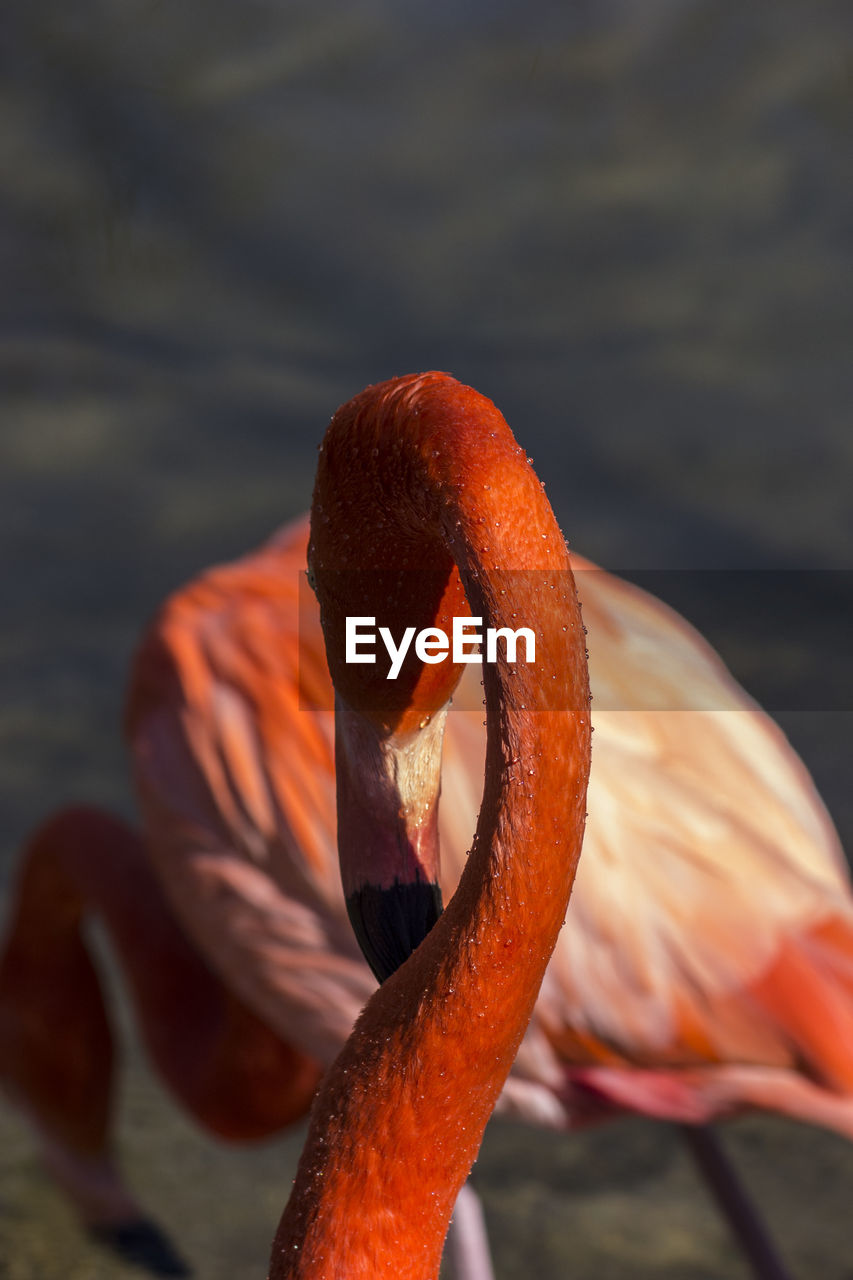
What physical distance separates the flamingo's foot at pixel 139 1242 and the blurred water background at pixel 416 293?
22.2 inches

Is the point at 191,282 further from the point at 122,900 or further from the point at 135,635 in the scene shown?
the point at 122,900

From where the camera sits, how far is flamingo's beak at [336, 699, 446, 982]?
2.68ft

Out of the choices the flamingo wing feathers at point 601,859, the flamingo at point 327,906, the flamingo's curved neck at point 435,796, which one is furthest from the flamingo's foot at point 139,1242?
the flamingo's curved neck at point 435,796

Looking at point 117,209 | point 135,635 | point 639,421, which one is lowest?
point 135,635

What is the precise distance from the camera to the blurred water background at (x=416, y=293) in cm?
393

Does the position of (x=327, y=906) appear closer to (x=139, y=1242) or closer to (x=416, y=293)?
(x=139, y=1242)

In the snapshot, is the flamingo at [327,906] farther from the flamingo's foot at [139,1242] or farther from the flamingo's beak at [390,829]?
the flamingo's beak at [390,829]

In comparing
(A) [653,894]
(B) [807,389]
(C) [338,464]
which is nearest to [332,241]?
(B) [807,389]

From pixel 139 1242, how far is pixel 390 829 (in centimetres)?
169

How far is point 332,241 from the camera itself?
16.4ft

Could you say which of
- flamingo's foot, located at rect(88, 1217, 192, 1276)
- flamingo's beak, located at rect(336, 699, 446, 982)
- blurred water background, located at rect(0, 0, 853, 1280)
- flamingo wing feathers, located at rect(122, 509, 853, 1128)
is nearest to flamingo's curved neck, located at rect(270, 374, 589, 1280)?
flamingo's beak, located at rect(336, 699, 446, 982)

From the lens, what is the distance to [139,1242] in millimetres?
2242

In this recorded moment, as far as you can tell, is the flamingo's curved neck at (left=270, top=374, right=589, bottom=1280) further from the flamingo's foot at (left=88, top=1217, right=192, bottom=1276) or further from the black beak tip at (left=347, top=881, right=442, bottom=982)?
the flamingo's foot at (left=88, top=1217, right=192, bottom=1276)

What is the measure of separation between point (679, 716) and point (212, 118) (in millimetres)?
4189
